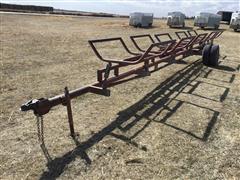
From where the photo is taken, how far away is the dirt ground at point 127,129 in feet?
12.8

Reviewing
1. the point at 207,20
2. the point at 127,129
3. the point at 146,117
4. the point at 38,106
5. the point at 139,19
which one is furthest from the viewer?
the point at 207,20

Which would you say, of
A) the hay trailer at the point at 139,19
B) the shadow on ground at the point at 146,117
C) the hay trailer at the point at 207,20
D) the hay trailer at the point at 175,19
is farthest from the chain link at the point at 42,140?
the hay trailer at the point at 207,20

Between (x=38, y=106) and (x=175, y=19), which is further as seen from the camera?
(x=175, y=19)

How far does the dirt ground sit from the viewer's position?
390cm

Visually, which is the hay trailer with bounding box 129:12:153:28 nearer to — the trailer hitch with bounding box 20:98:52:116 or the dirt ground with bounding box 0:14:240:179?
the dirt ground with bounding box 0:14:240:179

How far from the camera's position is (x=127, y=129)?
16.2ft

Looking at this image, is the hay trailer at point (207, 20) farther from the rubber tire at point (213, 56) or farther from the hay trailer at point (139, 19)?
the rubber tire at point (213, 56)

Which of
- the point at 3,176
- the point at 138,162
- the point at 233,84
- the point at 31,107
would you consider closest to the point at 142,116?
the point at 138,162

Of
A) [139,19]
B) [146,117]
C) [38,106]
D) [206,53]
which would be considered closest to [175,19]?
[139,19]

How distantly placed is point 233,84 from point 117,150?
5.02 m

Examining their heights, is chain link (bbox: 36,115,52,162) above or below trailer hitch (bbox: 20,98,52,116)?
below

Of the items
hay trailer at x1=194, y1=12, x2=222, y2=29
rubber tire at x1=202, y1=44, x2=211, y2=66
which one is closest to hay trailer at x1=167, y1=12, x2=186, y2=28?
hay trailer at x1=194, y1=12, x2=222, y2=29

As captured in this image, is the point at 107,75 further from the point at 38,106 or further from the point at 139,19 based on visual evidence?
the point at 139,19

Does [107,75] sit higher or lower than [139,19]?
higher
